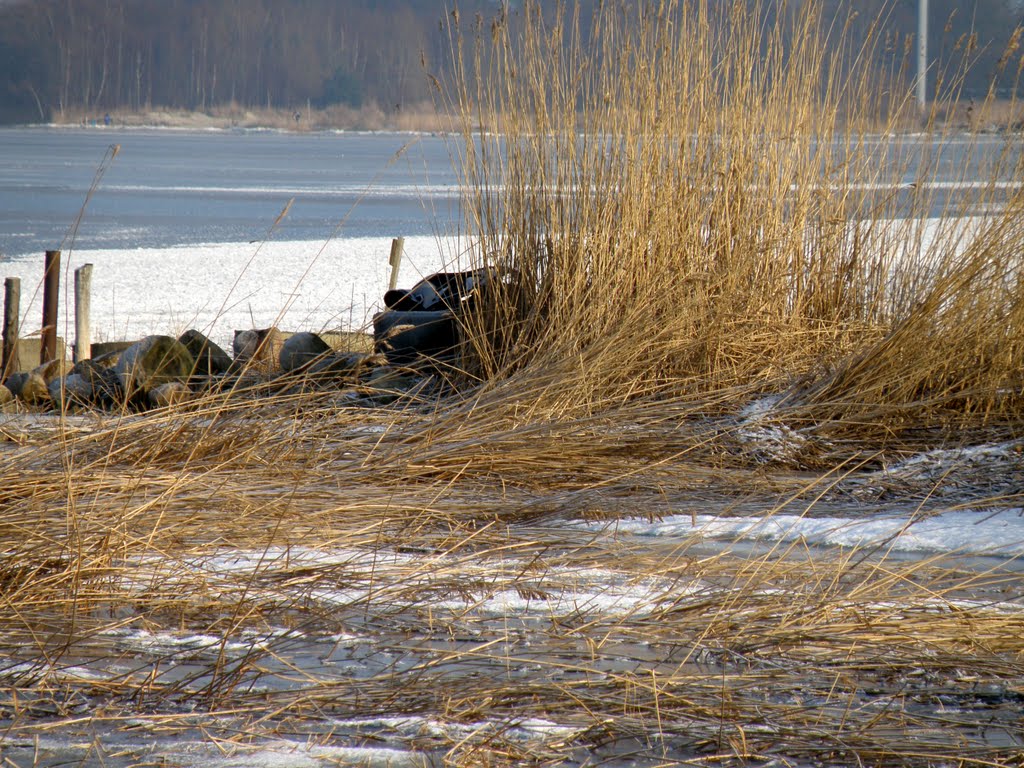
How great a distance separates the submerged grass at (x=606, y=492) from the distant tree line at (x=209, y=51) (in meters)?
70.8

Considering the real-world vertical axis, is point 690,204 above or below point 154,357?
above

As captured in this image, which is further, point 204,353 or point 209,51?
point 209,51

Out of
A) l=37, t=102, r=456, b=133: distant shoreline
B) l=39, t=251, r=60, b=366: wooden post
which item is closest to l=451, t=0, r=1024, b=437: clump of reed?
l=39, t=251, r=60, b=366: wooden post

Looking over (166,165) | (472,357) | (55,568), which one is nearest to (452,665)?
(55,568)

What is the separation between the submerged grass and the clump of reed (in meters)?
0.02

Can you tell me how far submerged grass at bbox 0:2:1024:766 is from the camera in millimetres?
1341

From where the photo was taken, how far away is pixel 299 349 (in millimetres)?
3949

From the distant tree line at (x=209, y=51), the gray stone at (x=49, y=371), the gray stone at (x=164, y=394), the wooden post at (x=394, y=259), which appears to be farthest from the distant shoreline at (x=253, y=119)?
the gray stone at (x=164, y=394)

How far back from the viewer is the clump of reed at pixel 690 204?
3.26 meters

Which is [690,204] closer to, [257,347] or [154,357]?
[257,347]

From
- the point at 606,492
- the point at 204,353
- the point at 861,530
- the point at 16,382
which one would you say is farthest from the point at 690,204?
the point at 16,382

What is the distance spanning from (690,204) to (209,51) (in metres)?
96.0

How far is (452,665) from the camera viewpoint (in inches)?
59.1

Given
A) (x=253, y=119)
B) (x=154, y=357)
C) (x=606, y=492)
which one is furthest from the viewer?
(x=253, y=119)
